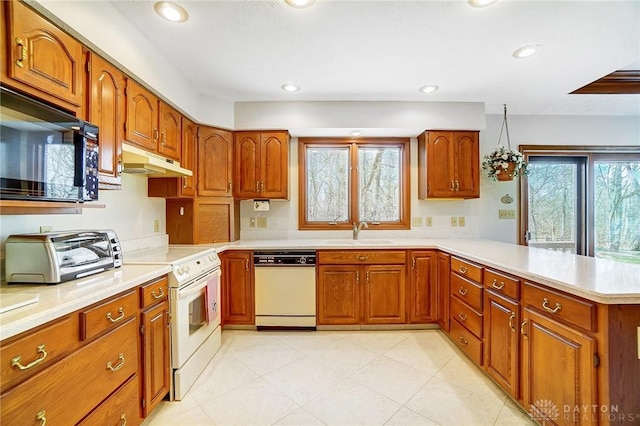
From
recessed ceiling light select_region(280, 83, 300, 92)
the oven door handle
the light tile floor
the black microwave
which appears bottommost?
the light tile floor

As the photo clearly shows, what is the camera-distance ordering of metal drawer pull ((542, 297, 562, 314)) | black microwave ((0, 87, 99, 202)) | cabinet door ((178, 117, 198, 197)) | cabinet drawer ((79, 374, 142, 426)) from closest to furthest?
1. black microwave ((0, 87, 99, 202))
2. cabinet drawer ((79, 374, 142, 426))
3. metal drawer pull ((542, 297, 562, 314))
4. cabinet door ((178, 117, 198, 197))

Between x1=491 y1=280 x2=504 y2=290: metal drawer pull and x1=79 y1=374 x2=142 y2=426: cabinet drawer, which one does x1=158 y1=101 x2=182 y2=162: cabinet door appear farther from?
x1=491 y1=280 x2=504 y2=290: metal drawer pull

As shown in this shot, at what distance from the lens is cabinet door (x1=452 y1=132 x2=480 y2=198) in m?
3.04

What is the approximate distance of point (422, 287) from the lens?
2.79 metres

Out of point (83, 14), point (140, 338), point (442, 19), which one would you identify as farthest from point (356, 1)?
point (140, 338)

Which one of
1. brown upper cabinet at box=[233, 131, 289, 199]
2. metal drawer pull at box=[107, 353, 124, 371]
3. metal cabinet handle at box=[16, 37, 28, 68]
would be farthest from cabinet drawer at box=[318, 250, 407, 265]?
metal cabinet handle at box=[16, 37, 28, 68]

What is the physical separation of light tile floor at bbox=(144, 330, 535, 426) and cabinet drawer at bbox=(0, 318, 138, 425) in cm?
57

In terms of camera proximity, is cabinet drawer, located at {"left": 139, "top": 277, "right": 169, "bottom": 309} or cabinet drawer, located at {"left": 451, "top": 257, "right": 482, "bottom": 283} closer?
cabinet drawer, located at {"left": 139, "top": 277, "right": 169, "bottom": 309}

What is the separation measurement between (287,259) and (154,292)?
1335 mm

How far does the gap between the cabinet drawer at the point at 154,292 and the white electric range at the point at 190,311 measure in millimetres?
47

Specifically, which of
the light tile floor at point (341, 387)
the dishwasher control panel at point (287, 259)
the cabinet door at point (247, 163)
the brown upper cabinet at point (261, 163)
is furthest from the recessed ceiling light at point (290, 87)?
the light tile floor at point (341, 387)

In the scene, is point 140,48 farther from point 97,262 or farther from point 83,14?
point 97,262

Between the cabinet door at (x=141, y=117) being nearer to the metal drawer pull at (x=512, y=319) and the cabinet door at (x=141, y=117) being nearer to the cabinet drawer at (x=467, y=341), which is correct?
the metal drawer pull at (x=512, y=319)

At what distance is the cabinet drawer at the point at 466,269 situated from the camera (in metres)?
2.06
